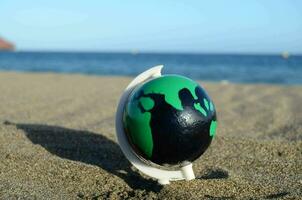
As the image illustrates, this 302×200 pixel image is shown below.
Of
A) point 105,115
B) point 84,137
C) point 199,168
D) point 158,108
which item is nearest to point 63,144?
point 84,137

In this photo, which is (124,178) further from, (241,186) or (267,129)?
(267,129)

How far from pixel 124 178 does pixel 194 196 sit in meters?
0.84

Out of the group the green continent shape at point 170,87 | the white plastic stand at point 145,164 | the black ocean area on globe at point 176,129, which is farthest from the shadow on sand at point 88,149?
the green continent shape at point 170,87

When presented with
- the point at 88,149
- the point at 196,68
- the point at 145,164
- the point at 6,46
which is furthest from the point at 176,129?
the point at 6,46

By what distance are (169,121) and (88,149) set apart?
1943 mm

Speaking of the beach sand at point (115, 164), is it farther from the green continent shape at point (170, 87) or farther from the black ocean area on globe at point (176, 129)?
the green continent shape at point (170, 87)

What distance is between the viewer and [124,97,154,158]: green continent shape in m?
4.00

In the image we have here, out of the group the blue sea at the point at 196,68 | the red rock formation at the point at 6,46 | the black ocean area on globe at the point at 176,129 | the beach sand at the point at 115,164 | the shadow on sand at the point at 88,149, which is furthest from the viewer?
the red rock formation at the point at 6,46

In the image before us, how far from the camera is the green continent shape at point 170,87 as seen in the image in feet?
13.2

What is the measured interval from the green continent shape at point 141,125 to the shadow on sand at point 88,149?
467 mm

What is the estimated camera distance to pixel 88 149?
563 cm

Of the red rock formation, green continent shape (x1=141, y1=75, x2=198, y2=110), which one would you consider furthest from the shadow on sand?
the red rock formation

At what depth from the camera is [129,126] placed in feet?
13.7

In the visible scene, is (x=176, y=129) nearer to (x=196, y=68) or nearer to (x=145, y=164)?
(x=145, y=164)
